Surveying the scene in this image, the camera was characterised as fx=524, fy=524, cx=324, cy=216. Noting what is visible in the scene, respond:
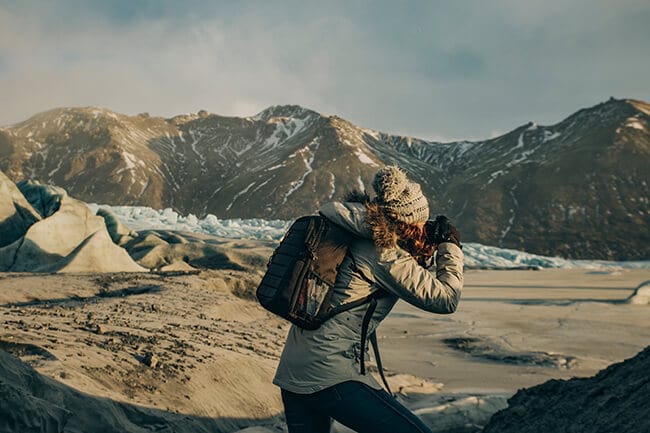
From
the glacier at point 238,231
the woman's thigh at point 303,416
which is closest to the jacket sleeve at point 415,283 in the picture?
the woman's thigh at point 303,416

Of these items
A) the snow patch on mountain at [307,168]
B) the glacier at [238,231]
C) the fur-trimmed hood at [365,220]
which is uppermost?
the snow patch on mountain at [307,168]

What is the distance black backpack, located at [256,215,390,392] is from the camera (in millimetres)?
2211

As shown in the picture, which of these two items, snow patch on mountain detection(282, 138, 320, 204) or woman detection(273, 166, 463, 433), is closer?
woman detection(273, 166, 463, 433)

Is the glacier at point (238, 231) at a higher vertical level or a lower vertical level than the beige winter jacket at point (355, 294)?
lower

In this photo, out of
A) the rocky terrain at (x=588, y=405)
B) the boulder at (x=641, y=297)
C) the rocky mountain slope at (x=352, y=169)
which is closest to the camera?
the rocky terrain at (x=588, y=405)

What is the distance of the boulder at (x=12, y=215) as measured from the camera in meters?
14.7

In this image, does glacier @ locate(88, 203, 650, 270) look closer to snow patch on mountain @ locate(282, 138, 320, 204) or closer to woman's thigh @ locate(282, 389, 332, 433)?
woman's thigh @ locate(282, 389, 332, 433)

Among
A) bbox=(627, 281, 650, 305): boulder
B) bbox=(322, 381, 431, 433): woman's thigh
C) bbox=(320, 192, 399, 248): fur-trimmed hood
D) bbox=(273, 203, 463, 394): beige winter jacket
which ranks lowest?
bbox=(627, 281, 650, 305): boulder

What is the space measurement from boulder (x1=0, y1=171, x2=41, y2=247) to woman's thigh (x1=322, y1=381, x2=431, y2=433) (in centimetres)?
1530

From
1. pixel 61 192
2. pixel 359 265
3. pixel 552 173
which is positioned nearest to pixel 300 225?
pixel 359 265

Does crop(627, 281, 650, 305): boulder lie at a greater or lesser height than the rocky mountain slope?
lesser

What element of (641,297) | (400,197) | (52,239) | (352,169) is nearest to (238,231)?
(52,239)

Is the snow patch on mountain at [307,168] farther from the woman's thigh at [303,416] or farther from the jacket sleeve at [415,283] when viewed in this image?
the jacket sleeve at [415,283]

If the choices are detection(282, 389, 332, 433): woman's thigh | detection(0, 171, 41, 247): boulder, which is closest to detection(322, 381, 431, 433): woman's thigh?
detection(282, 389, 332, 433): woman's thigh
